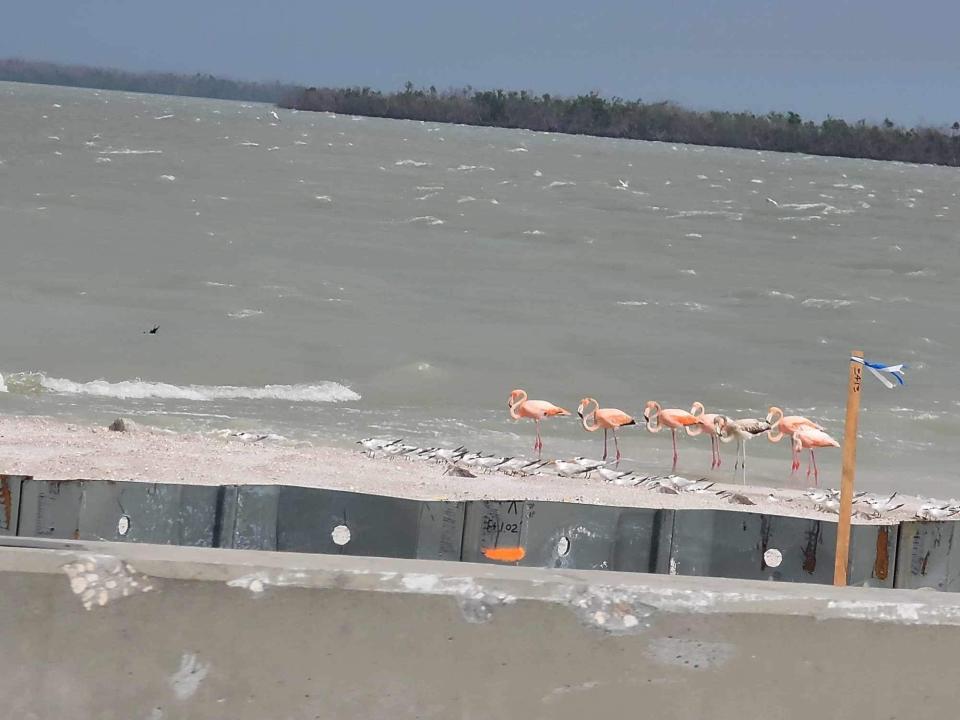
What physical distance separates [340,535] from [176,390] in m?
11.2

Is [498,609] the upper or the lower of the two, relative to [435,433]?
upper

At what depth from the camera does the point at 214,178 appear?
191ft

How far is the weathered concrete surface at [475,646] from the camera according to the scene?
10.3 ft

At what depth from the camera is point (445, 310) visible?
27172 millimetres

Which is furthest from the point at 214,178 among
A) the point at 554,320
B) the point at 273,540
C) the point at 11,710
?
the point at 11,710

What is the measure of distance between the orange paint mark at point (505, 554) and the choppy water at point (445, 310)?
8229mm

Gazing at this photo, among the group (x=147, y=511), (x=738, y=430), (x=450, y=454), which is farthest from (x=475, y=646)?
(x=738, y=430)

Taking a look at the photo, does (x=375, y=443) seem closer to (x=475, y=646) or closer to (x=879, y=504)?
(x=879, y=504)

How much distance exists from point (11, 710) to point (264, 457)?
32.1 feet

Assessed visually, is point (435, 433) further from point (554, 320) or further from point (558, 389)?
point (554, 320)

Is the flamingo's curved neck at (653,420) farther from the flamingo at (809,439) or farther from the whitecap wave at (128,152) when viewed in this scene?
the whitecap wave at (128,152)

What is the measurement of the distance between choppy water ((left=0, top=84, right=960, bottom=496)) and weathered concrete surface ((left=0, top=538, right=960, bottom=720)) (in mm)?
12122

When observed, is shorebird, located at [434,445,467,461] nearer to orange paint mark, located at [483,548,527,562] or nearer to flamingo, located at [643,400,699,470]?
flamingo, located at [643,400,699,470]

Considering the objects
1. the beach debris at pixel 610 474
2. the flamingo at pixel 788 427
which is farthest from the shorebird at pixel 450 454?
the flamingo at pixel 788 427
